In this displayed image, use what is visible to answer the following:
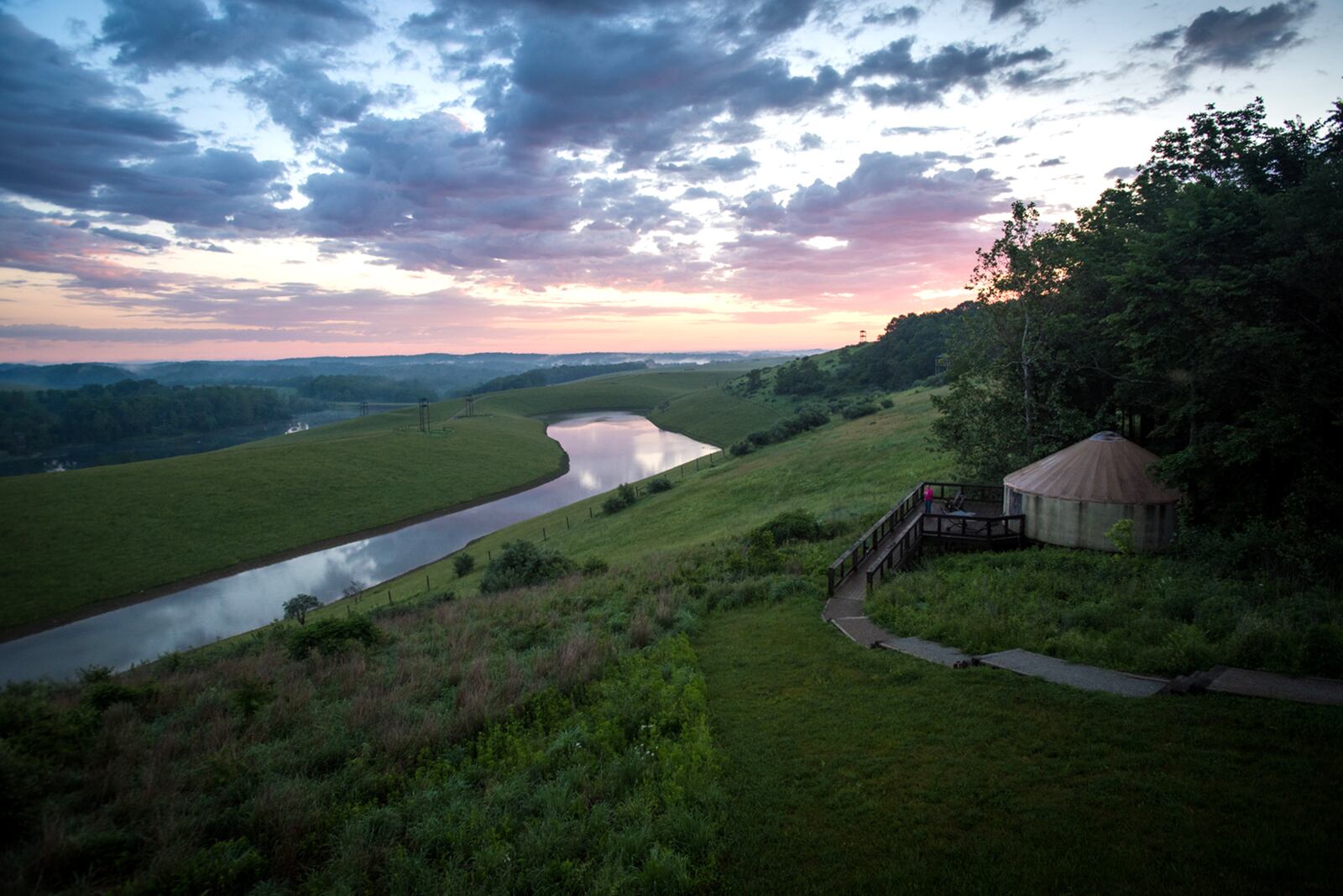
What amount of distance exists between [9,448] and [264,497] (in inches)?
5078

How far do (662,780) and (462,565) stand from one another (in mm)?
34449

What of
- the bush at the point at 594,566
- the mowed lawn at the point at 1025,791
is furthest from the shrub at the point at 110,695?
the bush at the point at 594,566

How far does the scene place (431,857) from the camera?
7926 millimetres

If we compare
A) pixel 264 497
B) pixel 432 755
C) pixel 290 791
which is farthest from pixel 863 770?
pixel 264 497

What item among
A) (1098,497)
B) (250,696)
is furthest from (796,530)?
(250,696)

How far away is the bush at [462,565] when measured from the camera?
40406 millimetres

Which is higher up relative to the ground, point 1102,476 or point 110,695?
point 1102,476

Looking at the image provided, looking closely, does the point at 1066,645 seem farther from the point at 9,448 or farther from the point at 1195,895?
the point at 9,448

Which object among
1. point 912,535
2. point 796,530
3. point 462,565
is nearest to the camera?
point 912,535

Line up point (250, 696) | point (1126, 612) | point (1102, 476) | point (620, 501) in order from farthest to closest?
point (620, 501), point (1102, 476), point (1126, 612), point (250, 696)

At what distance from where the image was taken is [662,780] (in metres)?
9.09

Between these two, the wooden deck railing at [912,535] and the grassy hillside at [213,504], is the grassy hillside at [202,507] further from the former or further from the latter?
the wooden deck railing at [912,535]

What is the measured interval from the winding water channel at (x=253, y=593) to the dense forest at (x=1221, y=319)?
3818 cm

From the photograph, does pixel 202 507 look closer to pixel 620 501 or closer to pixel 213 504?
pixel 213 504
